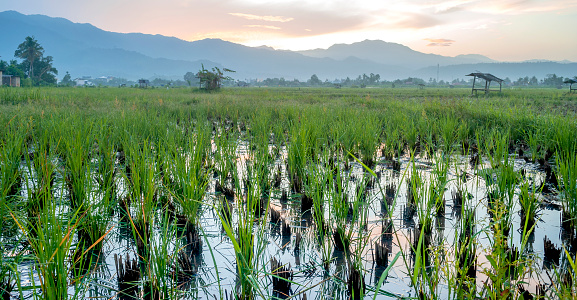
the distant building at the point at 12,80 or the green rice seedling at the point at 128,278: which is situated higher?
the distant building at the point at 12,80

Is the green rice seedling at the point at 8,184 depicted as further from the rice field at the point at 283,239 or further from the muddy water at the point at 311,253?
the muddy water at the point at 311,253

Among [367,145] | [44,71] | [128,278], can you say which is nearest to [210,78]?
[367,145]

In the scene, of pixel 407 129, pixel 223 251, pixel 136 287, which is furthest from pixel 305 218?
pixel 407 129

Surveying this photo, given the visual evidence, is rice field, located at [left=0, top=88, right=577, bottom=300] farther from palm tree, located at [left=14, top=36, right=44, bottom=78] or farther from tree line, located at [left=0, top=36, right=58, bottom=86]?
palm tree, located at [left=14, top=36, right=44, bottom=78]

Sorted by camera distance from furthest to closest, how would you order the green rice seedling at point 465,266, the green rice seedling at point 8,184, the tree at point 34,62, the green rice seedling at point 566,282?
the tree at point 34,62 < the green rice seedling at point 8,184 < the green rice seedling at point 465,266 < the green rice seedling at point 566,282

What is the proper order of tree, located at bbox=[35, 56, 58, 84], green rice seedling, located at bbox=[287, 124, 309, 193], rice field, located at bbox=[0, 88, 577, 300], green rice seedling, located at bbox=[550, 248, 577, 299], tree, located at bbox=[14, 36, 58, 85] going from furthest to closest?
1. tree, located at bbox=[35, 56, 58, 84]
2. tree, located at bbox=[14, 36, 58, 85]
3. green rice seedling, located at bbox=[287, 124, 309, 193]
4. rice field, located at bbox=[0, 88, 577, 300]
5. green rice seedling, located at bbox=[550, 248, 577, 299]

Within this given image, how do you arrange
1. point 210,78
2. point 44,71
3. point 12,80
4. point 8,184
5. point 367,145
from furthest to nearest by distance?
point 44,71 < point 12,80 < point 210,78 < point 367,145 < point 8,184

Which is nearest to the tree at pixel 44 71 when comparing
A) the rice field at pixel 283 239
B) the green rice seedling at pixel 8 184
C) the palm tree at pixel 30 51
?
the palm tree at pixel 30 51

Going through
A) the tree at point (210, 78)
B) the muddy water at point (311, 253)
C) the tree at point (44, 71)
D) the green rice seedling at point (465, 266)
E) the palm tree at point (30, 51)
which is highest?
the palm tree at point (30, 51)

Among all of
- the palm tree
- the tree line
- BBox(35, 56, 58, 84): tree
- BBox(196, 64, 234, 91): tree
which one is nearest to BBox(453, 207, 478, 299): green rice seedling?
BBox(196, 64, 234, 91): tree

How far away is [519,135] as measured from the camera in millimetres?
7195

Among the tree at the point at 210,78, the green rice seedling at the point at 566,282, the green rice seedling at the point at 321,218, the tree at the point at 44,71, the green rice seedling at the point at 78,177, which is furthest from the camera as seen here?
the tree at the point at 44,71

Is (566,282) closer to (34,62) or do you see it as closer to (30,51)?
(30,51)

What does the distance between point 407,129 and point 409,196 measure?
12.1 ft
